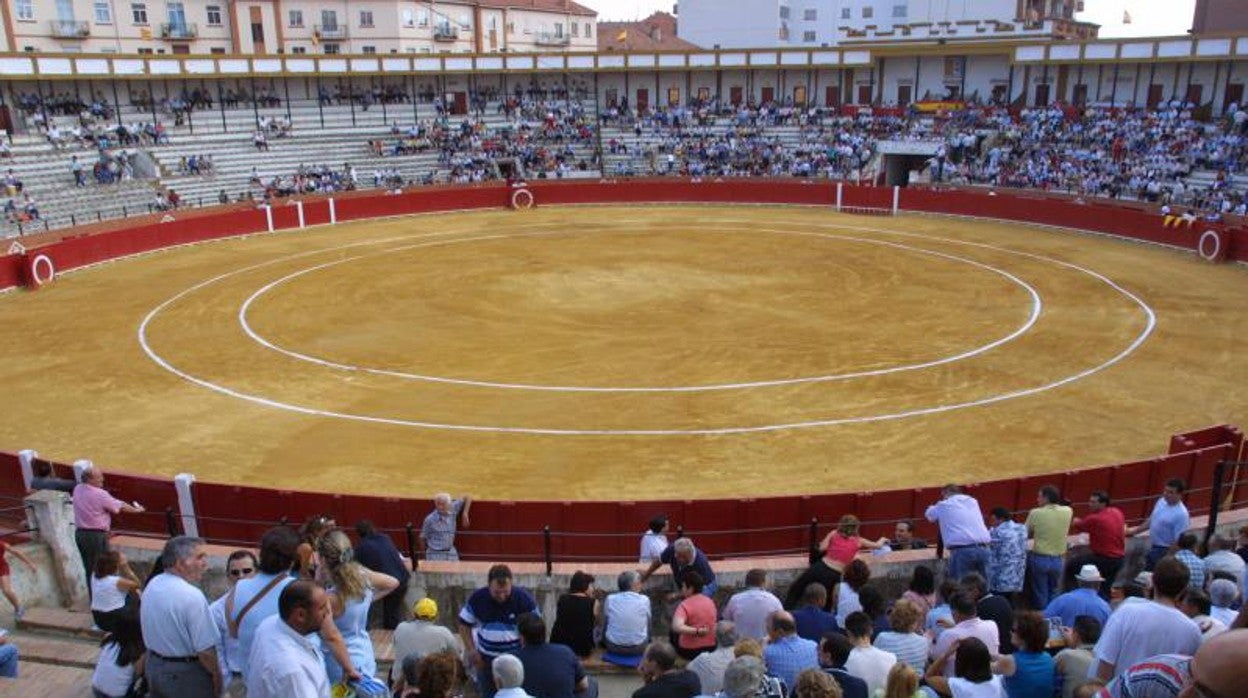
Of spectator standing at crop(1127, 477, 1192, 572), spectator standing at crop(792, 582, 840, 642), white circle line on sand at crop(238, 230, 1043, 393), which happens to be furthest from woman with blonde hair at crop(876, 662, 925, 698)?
white circle line on sand at crop(238, 230, 1043, 393)

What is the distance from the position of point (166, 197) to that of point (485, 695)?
45171 mm

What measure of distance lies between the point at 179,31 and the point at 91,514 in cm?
6529

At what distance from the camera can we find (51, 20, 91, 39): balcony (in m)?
59.2

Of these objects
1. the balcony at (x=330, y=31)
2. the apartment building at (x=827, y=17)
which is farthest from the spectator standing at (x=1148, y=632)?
the balcony at (x=330, y=31)

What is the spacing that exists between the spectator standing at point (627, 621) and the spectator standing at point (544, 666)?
4.72ft

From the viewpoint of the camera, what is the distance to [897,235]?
3859 cm

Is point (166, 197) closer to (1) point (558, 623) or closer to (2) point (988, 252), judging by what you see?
(2) point (988, 252)

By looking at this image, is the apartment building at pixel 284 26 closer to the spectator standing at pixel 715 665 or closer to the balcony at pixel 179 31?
the balcony at pixel 179 31

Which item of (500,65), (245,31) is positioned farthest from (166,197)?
(245,31)

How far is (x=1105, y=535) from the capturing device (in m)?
9.99

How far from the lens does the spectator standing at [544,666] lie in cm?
639

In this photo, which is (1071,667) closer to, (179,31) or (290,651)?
(290,651)

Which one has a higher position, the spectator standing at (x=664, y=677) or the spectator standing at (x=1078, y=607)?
the spectator standing at (x=664, y=677)

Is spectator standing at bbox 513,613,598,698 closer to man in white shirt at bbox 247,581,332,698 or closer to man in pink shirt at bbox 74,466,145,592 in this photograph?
man in white shirt at bbox 247,581,332,698
